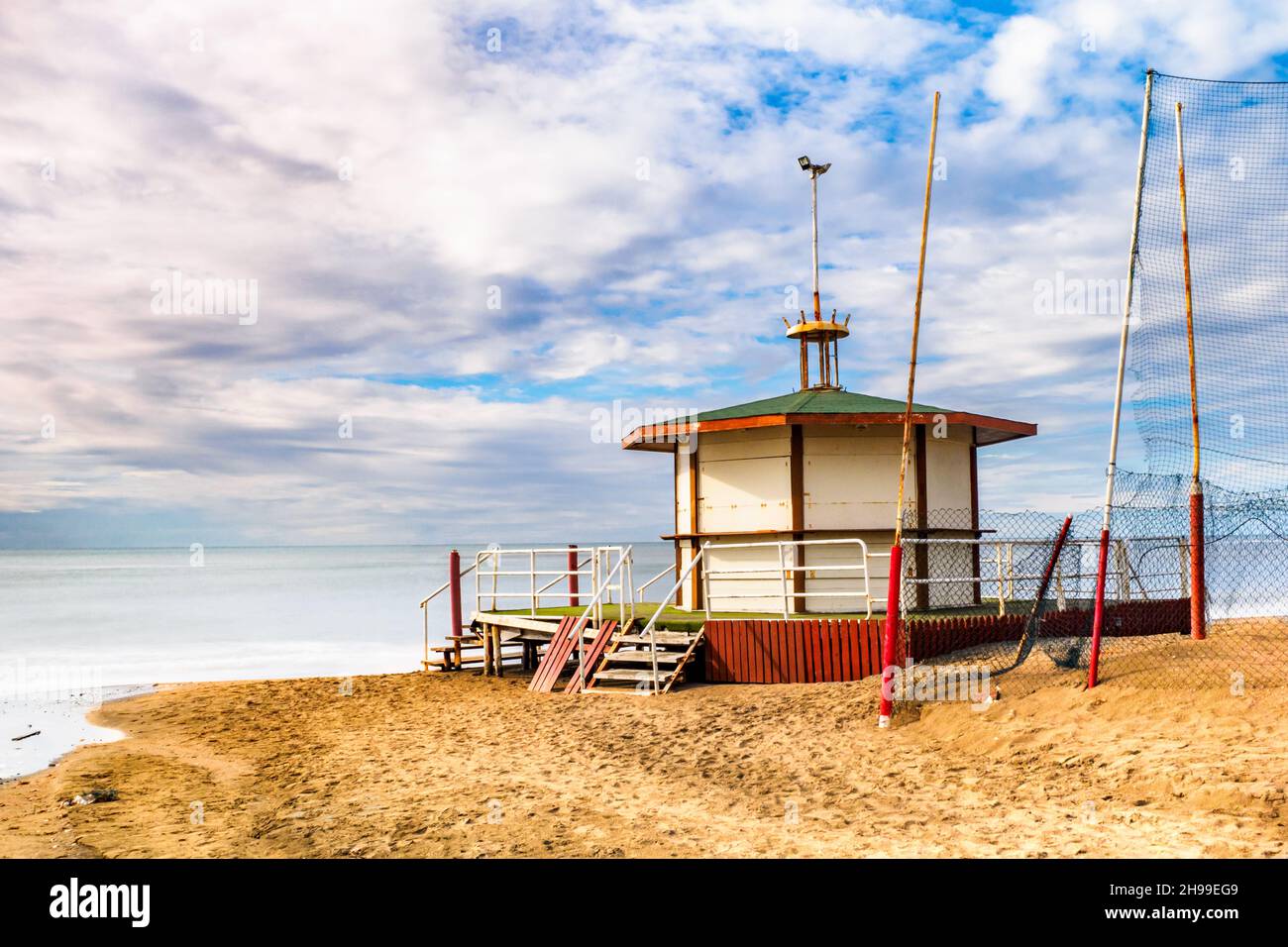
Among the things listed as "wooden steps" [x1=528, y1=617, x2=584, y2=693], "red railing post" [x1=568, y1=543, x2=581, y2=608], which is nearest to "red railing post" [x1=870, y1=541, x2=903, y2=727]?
"wooden steps" [x1=528, y1=617, x2=584, y2=693]

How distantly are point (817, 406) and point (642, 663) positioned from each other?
5.60 m

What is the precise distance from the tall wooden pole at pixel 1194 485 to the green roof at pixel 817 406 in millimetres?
4831

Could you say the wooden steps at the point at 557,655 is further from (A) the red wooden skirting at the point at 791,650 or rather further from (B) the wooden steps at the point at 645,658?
(A) the red wooden skirting at the point at 791,650

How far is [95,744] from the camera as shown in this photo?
1434 cm

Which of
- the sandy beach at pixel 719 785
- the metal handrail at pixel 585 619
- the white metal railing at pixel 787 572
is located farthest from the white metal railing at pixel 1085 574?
the metal handrail at pixel 585 619

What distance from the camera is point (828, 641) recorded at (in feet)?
43.0

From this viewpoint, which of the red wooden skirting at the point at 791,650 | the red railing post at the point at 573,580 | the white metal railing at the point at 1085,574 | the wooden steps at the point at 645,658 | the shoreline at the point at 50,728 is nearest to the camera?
the white metal railing at the point at 1085,574

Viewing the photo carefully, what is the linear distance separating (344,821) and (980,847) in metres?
5.21

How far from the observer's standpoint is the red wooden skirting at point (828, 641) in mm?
12867

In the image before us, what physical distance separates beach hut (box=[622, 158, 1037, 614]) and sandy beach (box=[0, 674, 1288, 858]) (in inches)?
127

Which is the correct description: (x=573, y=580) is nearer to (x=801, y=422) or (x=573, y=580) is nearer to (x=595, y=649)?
(x=595, y=649)
